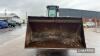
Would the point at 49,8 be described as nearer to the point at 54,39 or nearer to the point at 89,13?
the point at 54,39

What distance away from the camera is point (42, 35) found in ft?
32.7

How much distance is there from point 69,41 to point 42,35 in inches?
48.9

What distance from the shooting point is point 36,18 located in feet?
31.8

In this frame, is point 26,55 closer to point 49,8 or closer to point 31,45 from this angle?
point 31,45

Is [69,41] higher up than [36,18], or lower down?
lower down

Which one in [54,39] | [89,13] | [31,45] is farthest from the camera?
[89,13]

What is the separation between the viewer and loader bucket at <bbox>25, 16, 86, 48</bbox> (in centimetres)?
945

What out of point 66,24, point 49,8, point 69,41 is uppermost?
point 49,8

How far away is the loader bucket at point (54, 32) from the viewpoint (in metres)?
9.45

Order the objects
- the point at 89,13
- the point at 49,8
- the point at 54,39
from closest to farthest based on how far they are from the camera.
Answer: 1. the point at 54,39
2. the point at 49,8
3. the point at 89,13

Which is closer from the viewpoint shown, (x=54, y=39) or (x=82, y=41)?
(x=82, y=41)

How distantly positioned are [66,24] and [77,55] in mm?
1457

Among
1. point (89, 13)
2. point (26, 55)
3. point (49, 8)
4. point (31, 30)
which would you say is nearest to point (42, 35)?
point (31, 30)

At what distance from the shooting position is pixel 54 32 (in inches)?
397
